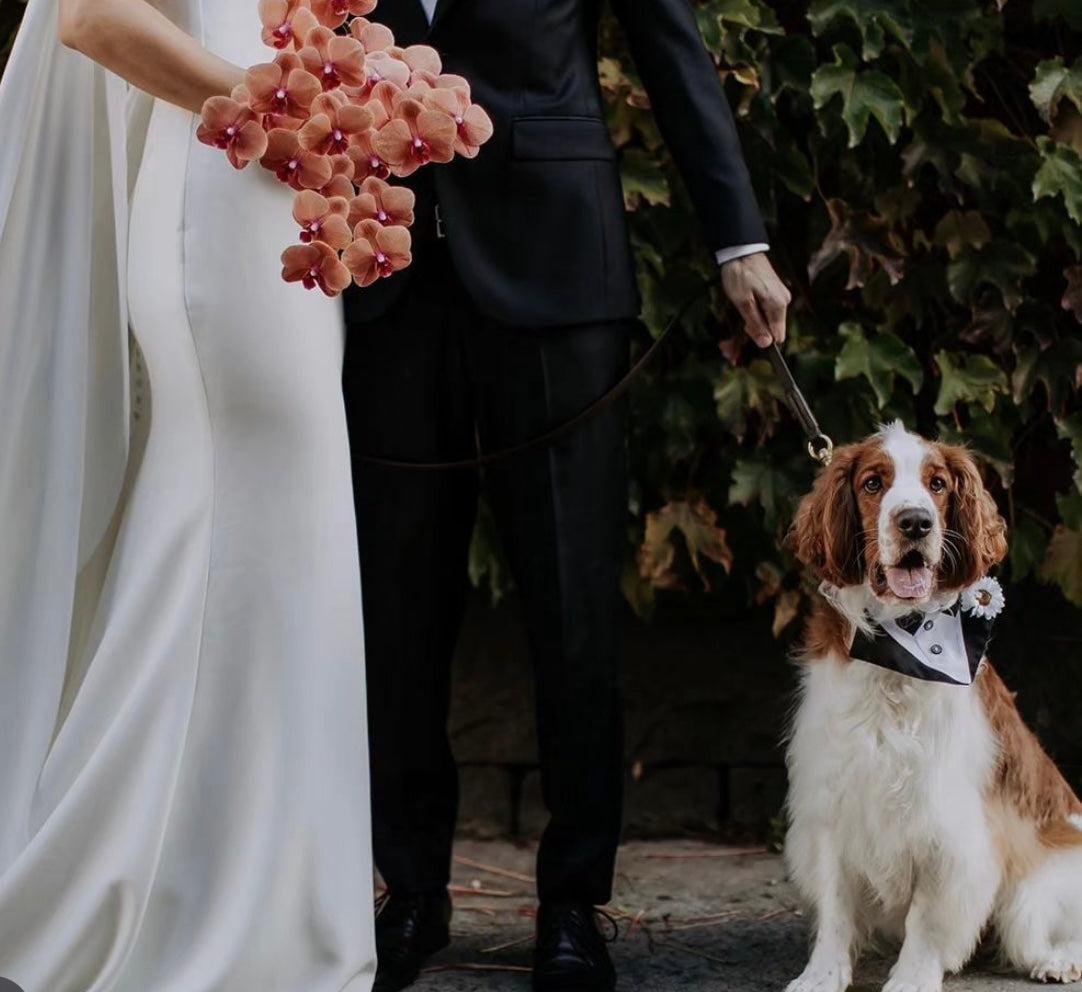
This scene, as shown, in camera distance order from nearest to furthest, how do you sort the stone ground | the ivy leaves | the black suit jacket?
the black suit jacket
the stone ground
the ivy leaves

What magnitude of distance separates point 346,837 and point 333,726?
17cm

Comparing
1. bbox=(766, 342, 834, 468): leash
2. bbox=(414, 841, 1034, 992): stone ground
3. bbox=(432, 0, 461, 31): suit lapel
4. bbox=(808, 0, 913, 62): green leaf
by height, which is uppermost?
bbox=(808, 0, 913, 62): green leaf

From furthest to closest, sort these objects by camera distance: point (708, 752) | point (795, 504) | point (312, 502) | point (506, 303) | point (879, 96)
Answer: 1. point (708, 752)
2. point (795, 504)
3. point (879, 96)
4. point (506, 303)
5. point (312, 502)

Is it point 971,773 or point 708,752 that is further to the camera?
point 708,752

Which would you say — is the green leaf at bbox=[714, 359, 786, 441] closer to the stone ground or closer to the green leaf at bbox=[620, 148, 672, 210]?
the green leaf at bbox=[620, 148, 672, 210]

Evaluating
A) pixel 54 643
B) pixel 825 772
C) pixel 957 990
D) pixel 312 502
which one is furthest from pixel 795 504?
pixel 54 643

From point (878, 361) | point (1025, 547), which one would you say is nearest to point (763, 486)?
point (878, 361)

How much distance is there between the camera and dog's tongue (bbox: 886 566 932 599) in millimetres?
2791

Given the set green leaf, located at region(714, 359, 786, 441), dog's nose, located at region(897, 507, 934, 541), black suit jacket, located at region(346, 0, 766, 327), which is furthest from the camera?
green leaf, located at region(714, 359, 786, 441)

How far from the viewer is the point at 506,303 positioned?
2.88 metres

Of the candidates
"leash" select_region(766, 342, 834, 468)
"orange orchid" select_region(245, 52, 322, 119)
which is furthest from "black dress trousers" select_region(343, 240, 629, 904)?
"orange orchid" select_region(245, 52, 322, 119)

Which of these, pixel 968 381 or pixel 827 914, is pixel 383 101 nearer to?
pixel 827 914

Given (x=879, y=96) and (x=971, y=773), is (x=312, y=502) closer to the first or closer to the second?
(x=971, y=773)

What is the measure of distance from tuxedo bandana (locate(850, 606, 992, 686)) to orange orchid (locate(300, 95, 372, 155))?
1.23 metres
